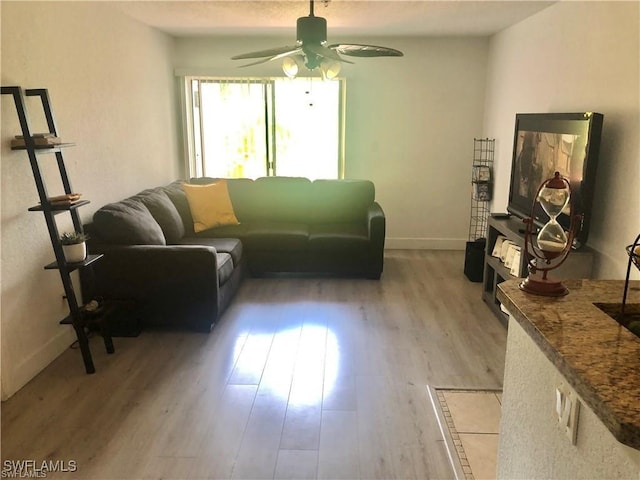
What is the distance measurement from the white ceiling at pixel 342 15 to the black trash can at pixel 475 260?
2078 mm

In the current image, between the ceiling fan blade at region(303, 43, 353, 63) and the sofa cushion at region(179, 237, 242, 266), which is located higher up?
the ceiling fan blade at region(303, 43, 353, 63)

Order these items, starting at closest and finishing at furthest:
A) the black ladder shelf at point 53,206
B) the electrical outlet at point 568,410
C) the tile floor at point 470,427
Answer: the electrical outlet at point 568,410 < the tile floor at point 470,427 < the black ladder shelf at point 53,206

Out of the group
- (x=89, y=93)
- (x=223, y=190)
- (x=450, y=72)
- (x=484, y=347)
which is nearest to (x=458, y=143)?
(x=450, y=72)

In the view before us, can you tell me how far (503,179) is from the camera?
5.22 meters

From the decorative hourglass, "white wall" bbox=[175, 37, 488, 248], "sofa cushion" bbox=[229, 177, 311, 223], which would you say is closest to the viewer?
the decorative hourglass

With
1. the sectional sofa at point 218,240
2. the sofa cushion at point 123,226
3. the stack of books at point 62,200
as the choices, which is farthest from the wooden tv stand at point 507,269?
the stack of books at point 62,200

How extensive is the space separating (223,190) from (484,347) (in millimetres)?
3020

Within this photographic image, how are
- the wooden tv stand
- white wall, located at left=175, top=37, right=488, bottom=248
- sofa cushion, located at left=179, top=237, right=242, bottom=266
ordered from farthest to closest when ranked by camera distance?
1. white wall, located at left=175, top=37, right=488, bottom=248
2. sofa cushion, located at left=179, top=237, right=242, bottom=266
3. the wooden tv stand

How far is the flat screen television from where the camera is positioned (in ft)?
10.3

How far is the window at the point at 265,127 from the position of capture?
5.96 metres

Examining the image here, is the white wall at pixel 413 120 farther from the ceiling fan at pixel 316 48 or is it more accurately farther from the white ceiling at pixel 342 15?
the ceiling fan at pixel 316 48

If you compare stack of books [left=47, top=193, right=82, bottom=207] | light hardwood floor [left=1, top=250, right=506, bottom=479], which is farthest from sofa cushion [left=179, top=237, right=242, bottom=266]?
stack of books [left=47, top=193, right=82, bottom=207]

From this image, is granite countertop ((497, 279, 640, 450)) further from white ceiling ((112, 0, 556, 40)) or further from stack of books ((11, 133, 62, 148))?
white ceiling ((112, 0, 556, 40))

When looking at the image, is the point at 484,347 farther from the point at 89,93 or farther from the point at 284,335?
the point at 89,93
